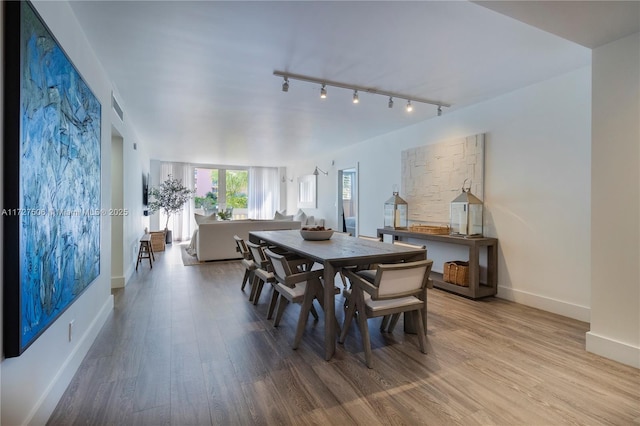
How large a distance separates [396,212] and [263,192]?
6.49m

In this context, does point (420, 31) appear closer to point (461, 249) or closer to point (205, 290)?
point (461, 249)

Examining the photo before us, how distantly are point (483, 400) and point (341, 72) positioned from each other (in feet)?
9.36

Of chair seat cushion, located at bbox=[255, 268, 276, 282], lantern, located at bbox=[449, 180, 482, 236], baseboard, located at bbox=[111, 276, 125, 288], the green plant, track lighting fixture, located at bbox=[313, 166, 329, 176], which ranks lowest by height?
baseboard, located at bbox=[111, 276, 125, 288]

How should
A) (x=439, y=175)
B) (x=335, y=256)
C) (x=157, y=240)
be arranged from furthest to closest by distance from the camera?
(x=157, y=240)
(x=439, y=175)
(x=335, y=256)

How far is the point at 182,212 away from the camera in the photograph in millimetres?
9664

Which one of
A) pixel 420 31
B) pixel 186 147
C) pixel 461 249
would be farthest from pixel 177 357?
pixel 186 147

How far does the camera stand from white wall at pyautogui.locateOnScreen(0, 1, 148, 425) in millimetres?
1370

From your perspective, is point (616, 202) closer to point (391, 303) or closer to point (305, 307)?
point (391, 303)

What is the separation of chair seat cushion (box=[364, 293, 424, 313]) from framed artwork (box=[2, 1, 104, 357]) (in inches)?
74.4

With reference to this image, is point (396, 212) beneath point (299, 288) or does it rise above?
above

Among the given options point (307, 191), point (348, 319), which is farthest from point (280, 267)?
point (307, 191)

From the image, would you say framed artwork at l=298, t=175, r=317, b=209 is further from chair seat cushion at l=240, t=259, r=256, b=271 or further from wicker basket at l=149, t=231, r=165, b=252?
chair seat cushion at l=240, t=259, r=256, b=271

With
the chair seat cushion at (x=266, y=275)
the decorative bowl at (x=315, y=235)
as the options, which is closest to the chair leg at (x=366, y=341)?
the chair seat cushion at (x=266, y=275)

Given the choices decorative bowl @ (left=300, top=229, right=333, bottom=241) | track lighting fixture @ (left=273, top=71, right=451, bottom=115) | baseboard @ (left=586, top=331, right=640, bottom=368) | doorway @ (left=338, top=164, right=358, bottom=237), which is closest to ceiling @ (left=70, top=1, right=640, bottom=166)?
track lighting fixture @ (left=273, top=71, right=451, bottom=115)
